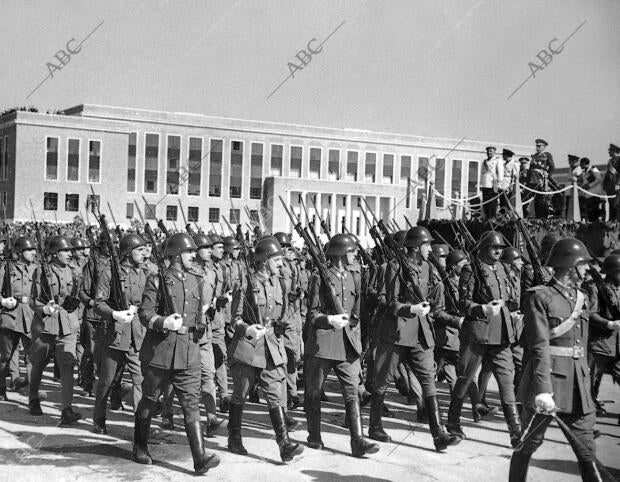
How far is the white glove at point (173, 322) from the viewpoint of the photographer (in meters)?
7.01

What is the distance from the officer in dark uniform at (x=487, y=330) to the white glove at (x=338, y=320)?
1.58 m

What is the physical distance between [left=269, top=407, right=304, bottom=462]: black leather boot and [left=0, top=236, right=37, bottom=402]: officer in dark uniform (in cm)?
434

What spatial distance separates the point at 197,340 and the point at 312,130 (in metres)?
79.6

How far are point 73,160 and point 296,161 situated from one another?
2353 centimetres

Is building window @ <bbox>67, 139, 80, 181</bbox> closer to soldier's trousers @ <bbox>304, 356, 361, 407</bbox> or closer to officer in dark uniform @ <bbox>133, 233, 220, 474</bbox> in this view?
soldier's trousers @ <bbox>304, 356, 361, 407</bbox>

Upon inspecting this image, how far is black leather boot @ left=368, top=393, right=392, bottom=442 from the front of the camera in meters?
8.40

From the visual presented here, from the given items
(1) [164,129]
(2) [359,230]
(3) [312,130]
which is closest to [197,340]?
(2) [359,230]

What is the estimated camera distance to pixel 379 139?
8738 centimetres

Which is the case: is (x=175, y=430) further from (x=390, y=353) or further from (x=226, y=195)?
(x=226, y=195)

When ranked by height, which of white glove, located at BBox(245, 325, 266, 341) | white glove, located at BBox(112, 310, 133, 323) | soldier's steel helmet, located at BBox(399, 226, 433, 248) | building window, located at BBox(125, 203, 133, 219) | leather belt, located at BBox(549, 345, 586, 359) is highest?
building window, located at BBox(125, 203, 133, 219)

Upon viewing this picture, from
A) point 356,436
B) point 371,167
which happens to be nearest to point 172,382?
point 356,436

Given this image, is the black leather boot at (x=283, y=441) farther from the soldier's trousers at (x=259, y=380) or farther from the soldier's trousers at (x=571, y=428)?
the soldier's trousers at (x=571, y=428)

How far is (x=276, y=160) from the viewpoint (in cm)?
8431

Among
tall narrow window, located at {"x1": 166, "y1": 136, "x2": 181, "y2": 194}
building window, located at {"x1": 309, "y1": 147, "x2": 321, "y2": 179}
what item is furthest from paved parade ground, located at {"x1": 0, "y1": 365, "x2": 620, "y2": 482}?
building window, located at {"x1": 309, "y1": 147, "x2": 321, "y2": 179}
